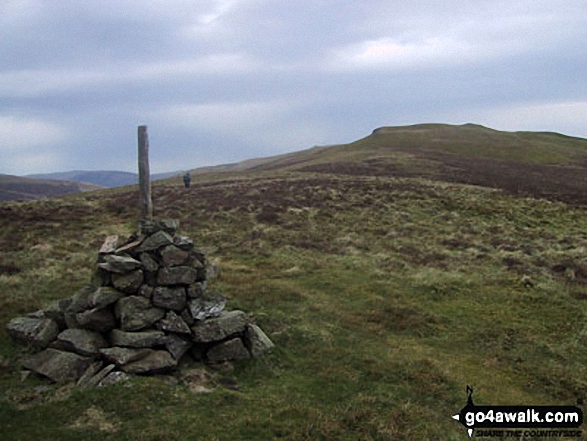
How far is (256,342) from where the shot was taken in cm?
1380

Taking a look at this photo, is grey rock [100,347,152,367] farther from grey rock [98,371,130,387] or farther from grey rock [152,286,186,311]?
grey rock [152,286,186,311]

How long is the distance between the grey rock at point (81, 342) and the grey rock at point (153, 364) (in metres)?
1.17

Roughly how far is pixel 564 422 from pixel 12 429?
12.3m

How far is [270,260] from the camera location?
25.7m

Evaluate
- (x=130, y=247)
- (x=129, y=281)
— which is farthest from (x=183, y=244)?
(x=129, y=281)

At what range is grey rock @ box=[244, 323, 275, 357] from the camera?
536 inches

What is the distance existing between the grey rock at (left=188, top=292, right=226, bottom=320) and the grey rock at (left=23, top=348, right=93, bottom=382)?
299 centimetres

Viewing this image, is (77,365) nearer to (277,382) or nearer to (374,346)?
(277,382)

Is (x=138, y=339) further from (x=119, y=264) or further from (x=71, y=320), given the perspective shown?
(x=71, y=320)

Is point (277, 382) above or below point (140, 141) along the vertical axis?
below

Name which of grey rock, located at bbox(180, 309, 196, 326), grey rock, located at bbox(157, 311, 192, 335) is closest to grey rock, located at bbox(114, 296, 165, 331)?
grey rock, located at bbox(157, 311, 192, 335)

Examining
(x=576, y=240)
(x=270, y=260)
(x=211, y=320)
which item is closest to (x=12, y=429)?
(x=211, y=320)

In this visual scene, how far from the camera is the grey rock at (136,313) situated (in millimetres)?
12594

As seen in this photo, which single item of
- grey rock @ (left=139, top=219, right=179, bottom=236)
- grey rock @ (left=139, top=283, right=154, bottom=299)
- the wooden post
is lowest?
grey rock @ (left=139, top=283, right=154, bottom=299)
